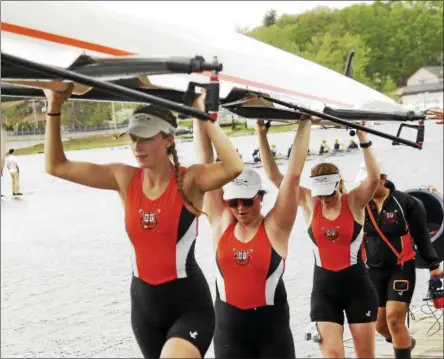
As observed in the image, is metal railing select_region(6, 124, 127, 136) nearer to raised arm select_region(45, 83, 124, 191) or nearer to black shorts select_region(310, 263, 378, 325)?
raised arm select_region(45, 83, 124, 191)

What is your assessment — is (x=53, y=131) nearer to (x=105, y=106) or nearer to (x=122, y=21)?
(x=122, y=21)

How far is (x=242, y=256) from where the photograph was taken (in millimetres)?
4648

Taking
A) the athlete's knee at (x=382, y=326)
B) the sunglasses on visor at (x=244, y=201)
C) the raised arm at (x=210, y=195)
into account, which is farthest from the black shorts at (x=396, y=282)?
the sunglasses on visor at (x=244, y=201)

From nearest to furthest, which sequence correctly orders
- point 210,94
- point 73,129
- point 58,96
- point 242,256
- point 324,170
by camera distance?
point 210,94, point 58,96, point 242,256, point 324,170, point 73,129

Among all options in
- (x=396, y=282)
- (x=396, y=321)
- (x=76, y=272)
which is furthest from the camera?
(x=76, y=272)

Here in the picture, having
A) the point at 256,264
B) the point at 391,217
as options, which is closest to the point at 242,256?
the point at 256,264

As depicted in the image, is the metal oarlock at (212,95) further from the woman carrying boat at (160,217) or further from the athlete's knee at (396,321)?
the athlete's knee at (396,321)

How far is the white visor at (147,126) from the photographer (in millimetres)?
3818

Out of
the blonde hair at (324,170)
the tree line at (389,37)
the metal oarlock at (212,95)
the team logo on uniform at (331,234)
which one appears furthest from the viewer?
the tree line at (389,37)

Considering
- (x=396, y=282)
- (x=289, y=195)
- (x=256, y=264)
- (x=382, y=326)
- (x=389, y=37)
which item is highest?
(x=389, y=37)

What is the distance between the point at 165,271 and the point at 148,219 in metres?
0.26

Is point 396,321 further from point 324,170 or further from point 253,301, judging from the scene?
point 253,301

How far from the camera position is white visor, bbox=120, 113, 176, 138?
12.5ft

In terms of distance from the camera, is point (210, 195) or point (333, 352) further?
point (333, 352)
